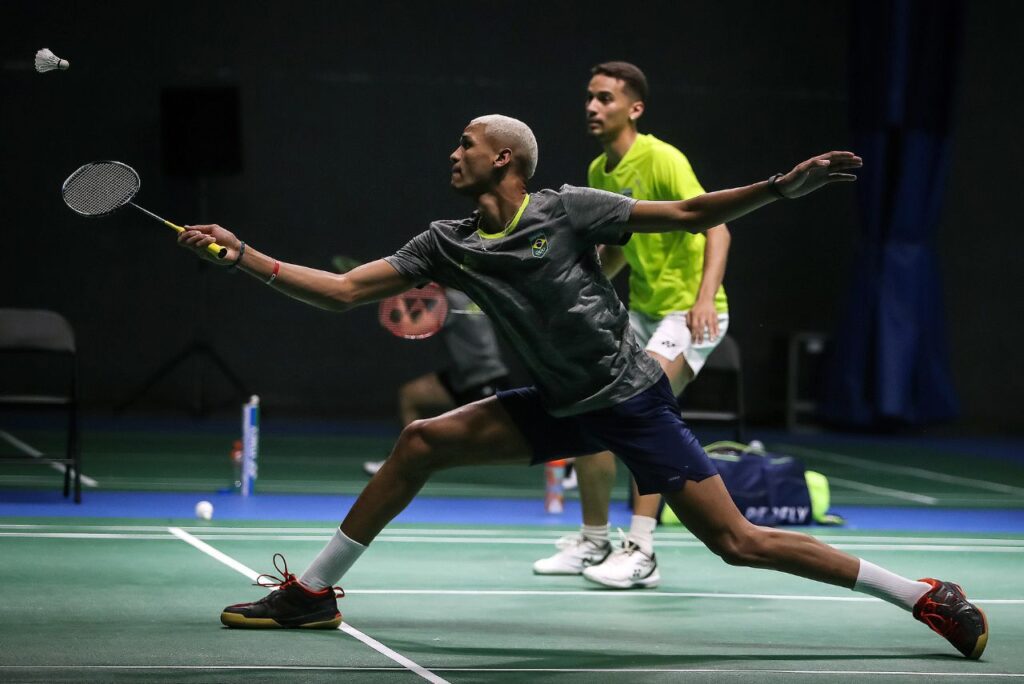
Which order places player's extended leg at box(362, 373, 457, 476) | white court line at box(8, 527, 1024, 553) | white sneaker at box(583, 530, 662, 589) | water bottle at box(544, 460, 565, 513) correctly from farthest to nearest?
player's extended leg at box(362, 373, 457, 476) < water bottle at box(544, 460, 565, 513) < white court line at box(8, 527, 1024, 553) < white sneaker at box(583, 530, 662, 589)

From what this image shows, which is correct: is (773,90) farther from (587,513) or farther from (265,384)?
(587,513)

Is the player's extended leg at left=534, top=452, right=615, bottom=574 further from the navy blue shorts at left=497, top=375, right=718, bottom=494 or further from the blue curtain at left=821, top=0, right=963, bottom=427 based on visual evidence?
the blue curtain at left=821, top=0, right=963, bottom=427

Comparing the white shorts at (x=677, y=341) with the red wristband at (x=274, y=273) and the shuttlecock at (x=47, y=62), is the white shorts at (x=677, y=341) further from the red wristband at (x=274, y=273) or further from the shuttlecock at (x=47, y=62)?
the shuttlecock at (x=47, y=62)

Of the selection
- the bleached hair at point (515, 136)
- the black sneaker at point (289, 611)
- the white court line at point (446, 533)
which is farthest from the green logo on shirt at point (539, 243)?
the white court line at point (446, 533)

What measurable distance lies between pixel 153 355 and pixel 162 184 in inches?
61.9

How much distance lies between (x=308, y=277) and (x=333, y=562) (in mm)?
934

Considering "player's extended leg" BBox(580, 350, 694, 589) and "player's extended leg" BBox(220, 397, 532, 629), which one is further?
"player's extended leg" BBox(580, 350, 694, 589)

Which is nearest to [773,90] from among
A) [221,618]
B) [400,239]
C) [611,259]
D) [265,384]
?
[400,239]

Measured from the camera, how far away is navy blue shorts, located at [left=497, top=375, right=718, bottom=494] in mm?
4289

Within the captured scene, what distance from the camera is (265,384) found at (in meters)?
13.7

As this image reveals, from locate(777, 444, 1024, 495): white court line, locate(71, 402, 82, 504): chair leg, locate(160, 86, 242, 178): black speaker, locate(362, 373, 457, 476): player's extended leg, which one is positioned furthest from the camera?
locate(160, 86, 242, 178): black speaker

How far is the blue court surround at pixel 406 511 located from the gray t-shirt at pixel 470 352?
83 cm

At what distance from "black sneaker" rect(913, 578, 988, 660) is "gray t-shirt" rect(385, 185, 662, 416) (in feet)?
3.49

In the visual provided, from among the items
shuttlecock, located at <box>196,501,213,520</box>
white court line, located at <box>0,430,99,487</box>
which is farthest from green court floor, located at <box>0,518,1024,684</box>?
white court line, located at <box>0,430,99,487</box>
